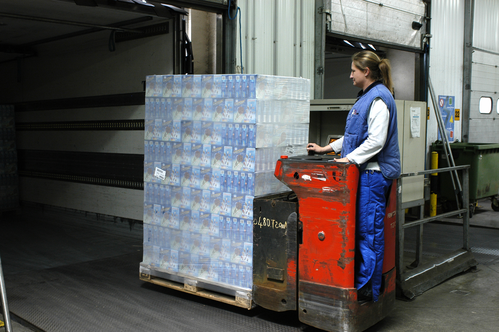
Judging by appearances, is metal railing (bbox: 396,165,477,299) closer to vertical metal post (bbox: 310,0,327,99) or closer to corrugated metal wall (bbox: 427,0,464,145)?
vertical metal post (bbox: 310,0,327,99)

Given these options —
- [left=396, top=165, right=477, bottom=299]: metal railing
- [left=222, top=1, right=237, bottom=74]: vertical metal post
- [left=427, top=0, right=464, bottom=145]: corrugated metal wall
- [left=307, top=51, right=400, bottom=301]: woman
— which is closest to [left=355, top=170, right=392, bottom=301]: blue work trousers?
[left=307, top=51, right=400, bottom=301]: woman

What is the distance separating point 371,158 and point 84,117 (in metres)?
6.76

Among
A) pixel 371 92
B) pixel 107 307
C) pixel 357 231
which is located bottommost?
pixel 107 307

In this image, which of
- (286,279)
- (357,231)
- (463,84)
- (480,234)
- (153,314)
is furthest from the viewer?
(463,84)

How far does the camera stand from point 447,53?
11664 millimetres

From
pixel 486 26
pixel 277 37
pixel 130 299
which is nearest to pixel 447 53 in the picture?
pixel 486 26

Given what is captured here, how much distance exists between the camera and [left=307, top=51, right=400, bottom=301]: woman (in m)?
4.25

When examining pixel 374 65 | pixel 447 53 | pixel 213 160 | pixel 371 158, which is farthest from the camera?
pixel 447 53

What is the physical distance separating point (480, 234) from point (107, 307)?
677 centimetres

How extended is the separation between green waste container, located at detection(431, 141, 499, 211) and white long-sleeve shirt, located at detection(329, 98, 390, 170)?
6.84 m

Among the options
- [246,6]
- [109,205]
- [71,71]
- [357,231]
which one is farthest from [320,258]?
[71,71]

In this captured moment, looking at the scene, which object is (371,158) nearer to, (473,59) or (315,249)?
(315,249)

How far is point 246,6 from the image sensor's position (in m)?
7.52

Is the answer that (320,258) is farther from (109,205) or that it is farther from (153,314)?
(109,205)
